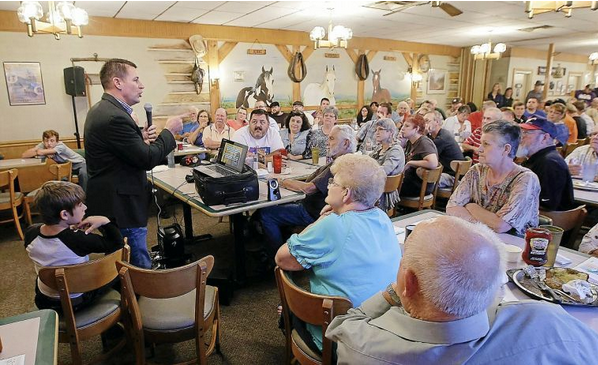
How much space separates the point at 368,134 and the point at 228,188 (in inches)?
139

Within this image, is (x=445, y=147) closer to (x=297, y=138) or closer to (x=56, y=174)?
(x=297, y=138)

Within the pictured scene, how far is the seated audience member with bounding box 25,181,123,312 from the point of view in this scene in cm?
185

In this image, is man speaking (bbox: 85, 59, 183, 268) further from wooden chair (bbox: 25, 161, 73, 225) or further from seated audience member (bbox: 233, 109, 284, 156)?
wooden chair (bbox: 25, 161, 73, 225)

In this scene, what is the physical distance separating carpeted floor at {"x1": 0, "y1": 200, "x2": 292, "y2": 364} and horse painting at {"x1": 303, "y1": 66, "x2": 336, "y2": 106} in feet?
17.0

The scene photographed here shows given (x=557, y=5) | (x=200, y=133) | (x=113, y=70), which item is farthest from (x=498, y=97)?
(x=113, y=70)

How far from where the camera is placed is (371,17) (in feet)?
22.1

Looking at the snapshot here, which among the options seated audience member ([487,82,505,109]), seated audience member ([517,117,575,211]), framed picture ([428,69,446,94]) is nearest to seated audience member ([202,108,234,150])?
seated audience member ([517,117,575,211])

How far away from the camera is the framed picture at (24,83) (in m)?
5.73

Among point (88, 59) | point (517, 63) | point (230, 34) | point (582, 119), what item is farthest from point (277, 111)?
point (517, 63)

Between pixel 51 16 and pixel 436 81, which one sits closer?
pixel 51 16

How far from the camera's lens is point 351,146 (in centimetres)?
315

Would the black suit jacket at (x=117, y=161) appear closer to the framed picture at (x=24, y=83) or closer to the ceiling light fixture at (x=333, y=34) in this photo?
the ceiling light fixture at (x=333, y=34)

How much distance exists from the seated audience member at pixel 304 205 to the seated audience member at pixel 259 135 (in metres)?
1.21

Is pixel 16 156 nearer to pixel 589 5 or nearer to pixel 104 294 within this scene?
pixel 104 294
